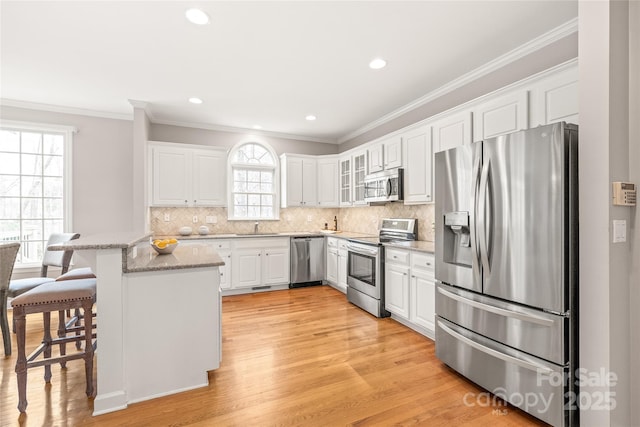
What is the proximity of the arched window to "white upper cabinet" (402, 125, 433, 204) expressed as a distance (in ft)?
8.58

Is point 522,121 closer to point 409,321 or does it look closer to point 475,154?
point 475,154

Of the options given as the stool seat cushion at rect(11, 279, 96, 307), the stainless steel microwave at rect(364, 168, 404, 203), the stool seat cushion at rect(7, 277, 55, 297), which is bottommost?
the stool seat cushion at rect(7, 277, 55, 297)

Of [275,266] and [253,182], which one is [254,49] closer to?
[253,182]

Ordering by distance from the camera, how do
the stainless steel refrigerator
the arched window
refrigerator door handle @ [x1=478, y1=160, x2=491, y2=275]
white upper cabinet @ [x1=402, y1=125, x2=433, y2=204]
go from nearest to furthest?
the stainless steel refrigerator
refrigerator door handle @ [x1=478, y1=160, x2=491, y2=275]
white upper cabinet @ [x1=402, y1=125, x2=433, y2=204]
the arched window

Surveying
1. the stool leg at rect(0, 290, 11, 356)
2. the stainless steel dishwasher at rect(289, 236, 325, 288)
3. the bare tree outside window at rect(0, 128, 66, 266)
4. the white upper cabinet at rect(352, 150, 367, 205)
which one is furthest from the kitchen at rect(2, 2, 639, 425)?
the stool leg at rect(0, 290, 11, 356)

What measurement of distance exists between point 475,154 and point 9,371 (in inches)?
158

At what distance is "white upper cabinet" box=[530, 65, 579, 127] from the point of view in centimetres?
215

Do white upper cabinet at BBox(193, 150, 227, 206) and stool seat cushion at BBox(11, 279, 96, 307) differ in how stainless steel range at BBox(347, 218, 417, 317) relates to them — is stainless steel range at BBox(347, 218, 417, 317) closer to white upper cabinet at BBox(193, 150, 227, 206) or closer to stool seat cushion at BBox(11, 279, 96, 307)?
white upper cabinet at BBox(193, 150, 227, 206)

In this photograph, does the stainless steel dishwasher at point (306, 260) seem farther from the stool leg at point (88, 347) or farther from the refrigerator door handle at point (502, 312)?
the stool leg at point (88, 347)

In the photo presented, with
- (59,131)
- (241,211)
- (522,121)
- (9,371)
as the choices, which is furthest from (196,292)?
(59,131)

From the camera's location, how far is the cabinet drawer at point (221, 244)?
448 cm

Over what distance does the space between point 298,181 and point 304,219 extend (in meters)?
0.82

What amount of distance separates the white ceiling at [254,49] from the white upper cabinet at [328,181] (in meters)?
1.48

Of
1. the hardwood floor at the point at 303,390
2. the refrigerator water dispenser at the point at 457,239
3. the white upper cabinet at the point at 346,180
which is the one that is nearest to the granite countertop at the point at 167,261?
the hardwood floor at the point at 303,390
